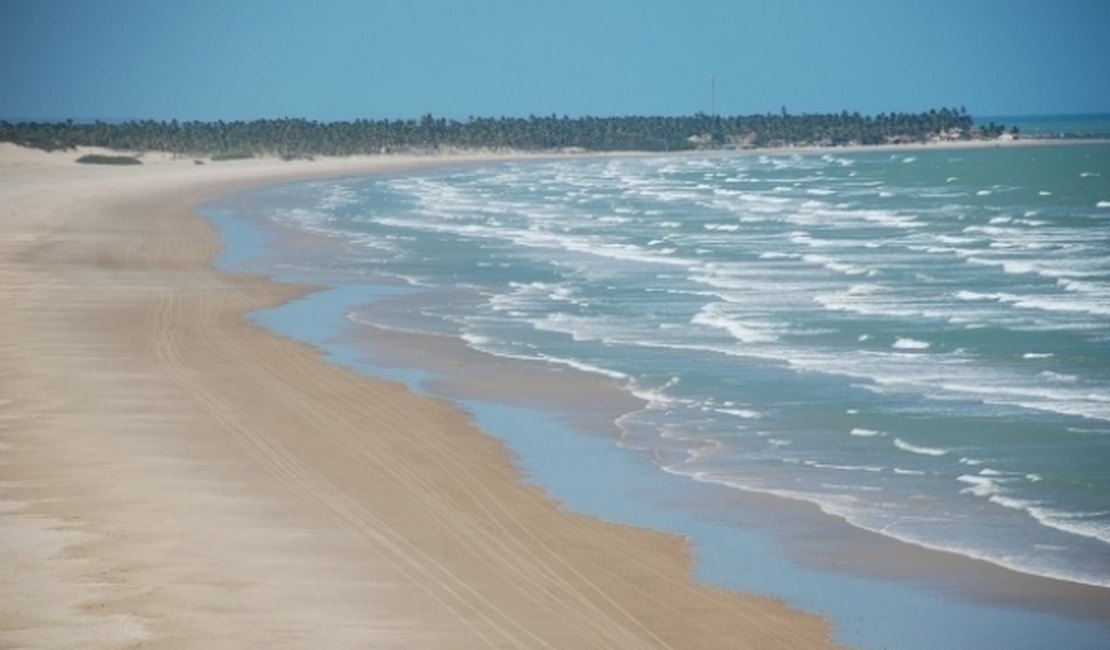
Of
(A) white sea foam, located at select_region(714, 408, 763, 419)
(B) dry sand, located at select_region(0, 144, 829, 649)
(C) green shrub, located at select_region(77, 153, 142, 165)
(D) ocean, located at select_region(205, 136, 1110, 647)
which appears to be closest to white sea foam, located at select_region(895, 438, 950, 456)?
(D) ocean, located at select_region(205, 136, 1110, 647)

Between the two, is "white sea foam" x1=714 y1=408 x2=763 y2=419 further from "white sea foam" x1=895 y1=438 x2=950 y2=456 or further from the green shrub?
the green shrub

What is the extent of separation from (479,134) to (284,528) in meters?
149

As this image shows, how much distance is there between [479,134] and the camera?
525ft

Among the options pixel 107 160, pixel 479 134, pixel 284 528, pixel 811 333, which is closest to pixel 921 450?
pixel 284 528

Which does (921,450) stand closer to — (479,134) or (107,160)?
(107,160)

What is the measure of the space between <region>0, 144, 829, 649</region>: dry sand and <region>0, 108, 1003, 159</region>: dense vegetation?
92.9 meters

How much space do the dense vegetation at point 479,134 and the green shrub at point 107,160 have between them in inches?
187

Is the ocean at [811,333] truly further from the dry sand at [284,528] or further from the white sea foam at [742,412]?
the dry sand at [284,528]

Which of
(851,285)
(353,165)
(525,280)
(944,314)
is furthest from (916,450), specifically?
(353,165)

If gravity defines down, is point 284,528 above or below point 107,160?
above

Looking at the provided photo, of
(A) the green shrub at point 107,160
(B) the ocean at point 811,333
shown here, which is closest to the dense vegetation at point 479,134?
(A) the green shrub at point 107,160

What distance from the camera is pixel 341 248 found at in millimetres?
40875

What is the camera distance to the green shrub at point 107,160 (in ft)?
329

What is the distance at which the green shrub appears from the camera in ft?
329
